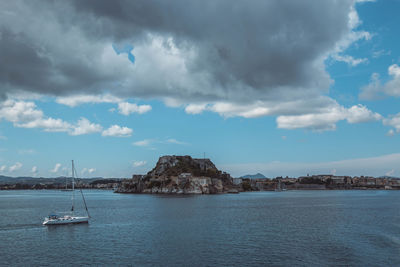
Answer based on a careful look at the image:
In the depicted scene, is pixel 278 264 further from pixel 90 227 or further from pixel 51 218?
pixel 51 218

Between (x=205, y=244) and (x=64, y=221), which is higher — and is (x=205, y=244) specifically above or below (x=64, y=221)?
below

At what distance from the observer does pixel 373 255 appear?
137 ft

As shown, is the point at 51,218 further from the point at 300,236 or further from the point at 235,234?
the point at 300,236

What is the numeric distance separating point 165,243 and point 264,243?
49.2ft

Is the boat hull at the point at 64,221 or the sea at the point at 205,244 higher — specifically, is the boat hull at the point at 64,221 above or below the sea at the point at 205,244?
above

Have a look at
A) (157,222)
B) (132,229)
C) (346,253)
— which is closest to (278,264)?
(346,253)

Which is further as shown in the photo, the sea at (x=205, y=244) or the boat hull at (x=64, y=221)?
the boat hull at (x=64, y=221)

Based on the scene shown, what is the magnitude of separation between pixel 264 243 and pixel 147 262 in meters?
18.8

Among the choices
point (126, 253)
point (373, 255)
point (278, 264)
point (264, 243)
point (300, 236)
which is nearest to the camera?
point (278, 264)

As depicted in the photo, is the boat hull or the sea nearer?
the sea

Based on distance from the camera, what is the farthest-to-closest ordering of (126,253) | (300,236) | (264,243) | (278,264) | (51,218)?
(51,218) → (300,236) → (264,243) → (126,253) → (278,264)

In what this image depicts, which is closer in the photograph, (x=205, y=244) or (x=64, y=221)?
(x=205, y=244)

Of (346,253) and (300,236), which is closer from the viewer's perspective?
→ (346,253)

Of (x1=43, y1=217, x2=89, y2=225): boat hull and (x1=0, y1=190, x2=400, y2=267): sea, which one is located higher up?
(x1=43, y1=217, x2=89, y2=225): boat hull
